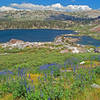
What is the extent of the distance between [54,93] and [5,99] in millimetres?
2600

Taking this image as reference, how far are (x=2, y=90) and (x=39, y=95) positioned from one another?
2960 millimetres

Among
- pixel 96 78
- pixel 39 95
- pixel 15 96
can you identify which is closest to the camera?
pixel 39 95

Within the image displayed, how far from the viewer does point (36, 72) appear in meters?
13.4

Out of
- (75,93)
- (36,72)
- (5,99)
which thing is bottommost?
(36,72)

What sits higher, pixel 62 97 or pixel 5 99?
pixel 62 97

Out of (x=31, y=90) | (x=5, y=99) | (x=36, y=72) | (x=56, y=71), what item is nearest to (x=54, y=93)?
(x=31, y=90)

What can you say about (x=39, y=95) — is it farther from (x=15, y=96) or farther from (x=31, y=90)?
(x=15, y=96)

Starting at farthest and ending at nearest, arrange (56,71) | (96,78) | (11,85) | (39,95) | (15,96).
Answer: (56,71)
(96,78)
(11,85)
(15,96)
(39,95)

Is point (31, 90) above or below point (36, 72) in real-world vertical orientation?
above

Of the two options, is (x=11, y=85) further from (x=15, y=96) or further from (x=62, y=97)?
(x=62, y=97)

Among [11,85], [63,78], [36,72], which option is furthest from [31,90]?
[36,72]

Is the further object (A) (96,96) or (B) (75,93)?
(B) (75,93)

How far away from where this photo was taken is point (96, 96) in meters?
5.99

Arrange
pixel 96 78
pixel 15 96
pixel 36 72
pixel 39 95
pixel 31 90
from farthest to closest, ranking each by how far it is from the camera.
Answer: pixel 36 72
pixel 96 78
pixel 15 96
pixel 31 90
pixel 39 95
